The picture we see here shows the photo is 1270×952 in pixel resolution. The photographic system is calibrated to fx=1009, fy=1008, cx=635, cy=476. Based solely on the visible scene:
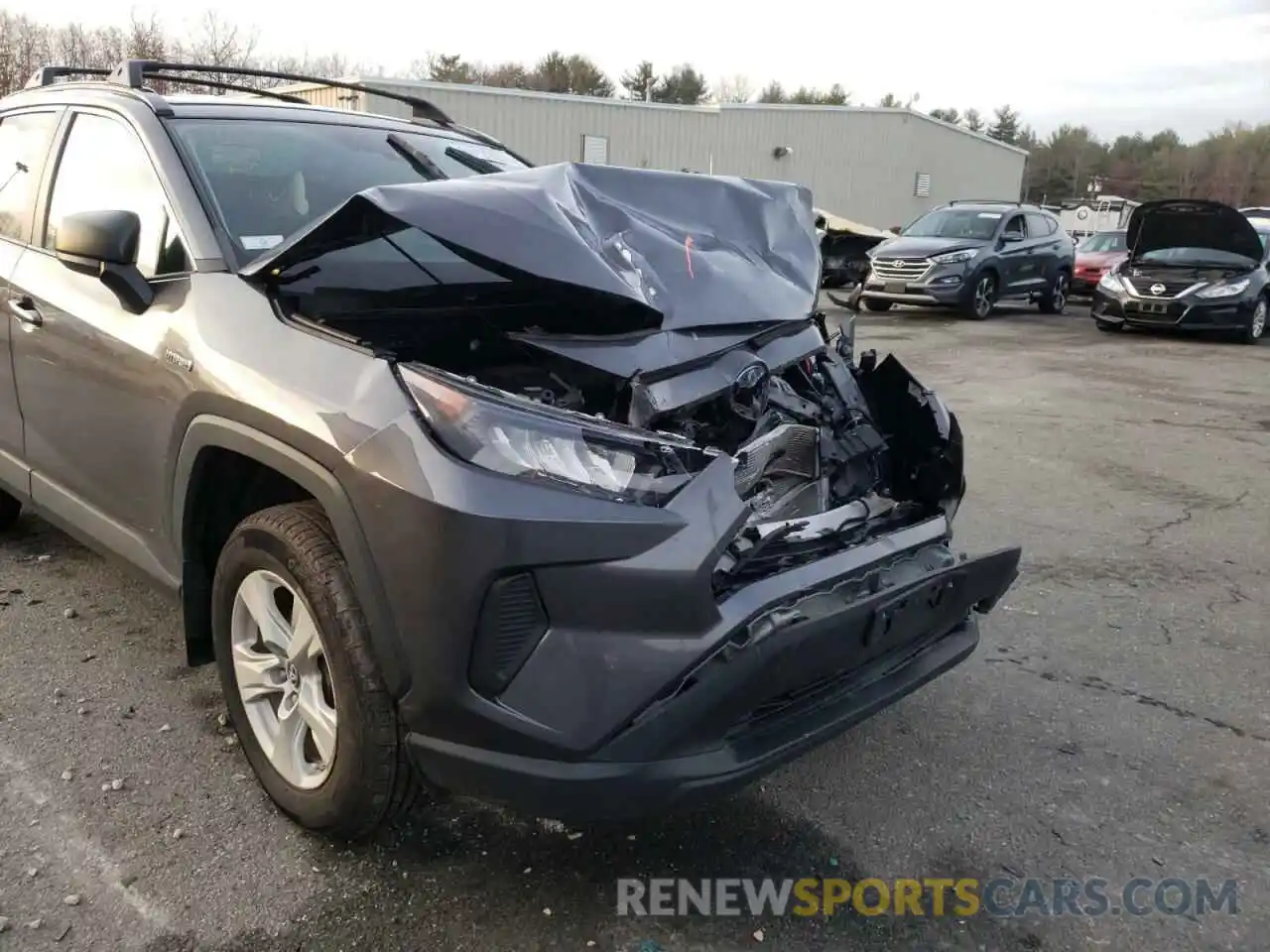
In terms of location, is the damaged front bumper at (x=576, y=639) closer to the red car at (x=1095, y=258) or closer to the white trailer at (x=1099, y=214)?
the red car at (x=1095, y=258)

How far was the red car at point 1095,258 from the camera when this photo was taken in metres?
19.9

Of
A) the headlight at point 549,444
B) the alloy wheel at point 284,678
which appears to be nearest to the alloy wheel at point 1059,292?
the headlight at point 549,444

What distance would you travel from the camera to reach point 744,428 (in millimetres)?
2893

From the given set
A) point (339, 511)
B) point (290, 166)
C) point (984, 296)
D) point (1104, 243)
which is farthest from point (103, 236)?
point (1104, 243)

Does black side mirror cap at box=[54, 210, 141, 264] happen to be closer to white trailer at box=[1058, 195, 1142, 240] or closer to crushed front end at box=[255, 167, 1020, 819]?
crushed front end at box=[255, 167, 1020, 819]

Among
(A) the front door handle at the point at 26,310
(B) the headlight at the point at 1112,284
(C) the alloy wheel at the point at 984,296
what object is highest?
(A) the front door handle at the point at 26,310

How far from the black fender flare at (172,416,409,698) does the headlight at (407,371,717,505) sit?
0.30 m

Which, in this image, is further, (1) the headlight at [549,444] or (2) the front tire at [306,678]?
(2) the front tire at [306,678]

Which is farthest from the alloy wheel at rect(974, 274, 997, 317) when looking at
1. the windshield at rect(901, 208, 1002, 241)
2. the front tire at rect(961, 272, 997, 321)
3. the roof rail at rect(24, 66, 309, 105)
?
the roof rail at rect(24, 66, 309, 105)

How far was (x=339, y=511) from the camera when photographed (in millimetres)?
2213

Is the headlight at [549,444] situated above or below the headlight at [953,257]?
below

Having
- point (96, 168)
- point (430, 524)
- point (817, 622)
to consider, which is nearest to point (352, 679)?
point (430, 524)

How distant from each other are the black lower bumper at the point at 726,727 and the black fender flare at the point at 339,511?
0.66 feet

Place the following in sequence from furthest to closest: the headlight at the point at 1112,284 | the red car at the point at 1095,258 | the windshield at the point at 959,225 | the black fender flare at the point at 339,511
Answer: the red car at the point at 1095,258 < the windshield at the point at 959,225 < the headlight at the point at 1112,284 < the black fender flare at the point at 339,511
